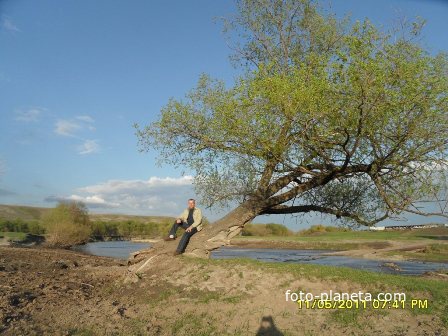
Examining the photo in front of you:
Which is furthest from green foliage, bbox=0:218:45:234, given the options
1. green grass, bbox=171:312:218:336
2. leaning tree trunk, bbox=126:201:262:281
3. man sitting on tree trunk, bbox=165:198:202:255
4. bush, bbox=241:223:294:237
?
green grass, bbox=171:312:218:336

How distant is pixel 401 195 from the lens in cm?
1417

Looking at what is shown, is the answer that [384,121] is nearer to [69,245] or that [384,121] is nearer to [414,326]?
[414,326]

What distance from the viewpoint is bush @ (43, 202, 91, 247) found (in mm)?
56606

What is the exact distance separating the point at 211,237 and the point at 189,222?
102 centimetres

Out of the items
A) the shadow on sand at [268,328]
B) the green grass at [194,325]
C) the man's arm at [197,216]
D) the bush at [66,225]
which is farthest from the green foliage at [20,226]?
the shadow on sand at [268,328]

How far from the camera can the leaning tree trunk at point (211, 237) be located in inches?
614

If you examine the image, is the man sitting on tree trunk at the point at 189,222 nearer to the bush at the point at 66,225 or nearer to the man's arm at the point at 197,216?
the man's arm at the point at 197,216

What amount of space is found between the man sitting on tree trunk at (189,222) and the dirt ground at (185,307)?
3.93 feet

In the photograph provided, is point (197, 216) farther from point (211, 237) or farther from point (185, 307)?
point (185, 307)

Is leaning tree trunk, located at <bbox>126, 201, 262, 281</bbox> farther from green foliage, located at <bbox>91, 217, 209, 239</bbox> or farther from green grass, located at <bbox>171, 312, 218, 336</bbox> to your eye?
green foliage, located at <bbox>91, 217, 209, 239</bbox>

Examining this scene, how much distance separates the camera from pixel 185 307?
1059 cm

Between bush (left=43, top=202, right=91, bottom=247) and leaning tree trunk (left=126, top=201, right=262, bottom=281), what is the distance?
147 feet

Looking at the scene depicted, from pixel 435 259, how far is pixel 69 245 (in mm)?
45129

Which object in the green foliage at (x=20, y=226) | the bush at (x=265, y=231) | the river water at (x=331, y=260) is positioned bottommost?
the river water at (x=331, y=260)
